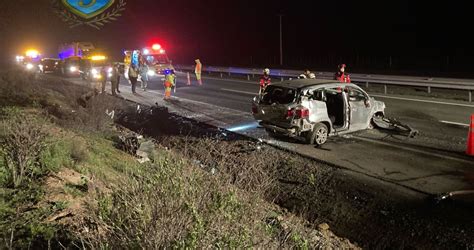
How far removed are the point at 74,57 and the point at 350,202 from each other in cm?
2700

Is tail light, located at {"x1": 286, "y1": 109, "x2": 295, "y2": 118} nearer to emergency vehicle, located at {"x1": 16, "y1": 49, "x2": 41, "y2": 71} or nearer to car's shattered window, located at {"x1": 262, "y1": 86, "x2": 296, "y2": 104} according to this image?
car's shattered window, located at {"x1": 262, "y1": 86, "x2": 296, "y2": 104}

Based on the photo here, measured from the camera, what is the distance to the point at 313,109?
952 cm

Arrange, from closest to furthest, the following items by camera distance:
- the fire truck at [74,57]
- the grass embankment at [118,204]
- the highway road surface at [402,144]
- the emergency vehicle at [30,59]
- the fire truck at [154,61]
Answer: the grass embankment at [118,204], the highway road surface at [402,144], the fire truck at [154,61], the fire truck at [74,57], the emergency vehicle at [30,59]

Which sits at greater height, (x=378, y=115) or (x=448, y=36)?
(x=448, y=36)

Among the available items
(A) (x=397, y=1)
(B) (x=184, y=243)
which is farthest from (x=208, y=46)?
(B) (x=184, y=243)

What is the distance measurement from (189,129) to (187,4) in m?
66.0

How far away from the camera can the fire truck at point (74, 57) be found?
2956 cm

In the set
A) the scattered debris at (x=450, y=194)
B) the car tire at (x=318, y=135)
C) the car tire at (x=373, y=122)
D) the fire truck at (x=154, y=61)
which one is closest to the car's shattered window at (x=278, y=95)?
the car tire at (x=318, y=135)

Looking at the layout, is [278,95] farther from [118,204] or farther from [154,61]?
[154,61]

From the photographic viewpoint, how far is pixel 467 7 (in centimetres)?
4278

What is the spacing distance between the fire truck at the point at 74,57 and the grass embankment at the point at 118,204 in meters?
23.0

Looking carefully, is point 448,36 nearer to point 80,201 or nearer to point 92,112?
point 92,112

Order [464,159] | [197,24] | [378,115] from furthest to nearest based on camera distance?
[197,24], [378,115], [464,159]

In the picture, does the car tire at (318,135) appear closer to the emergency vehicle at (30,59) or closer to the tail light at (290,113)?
the tail light at (290,113)
